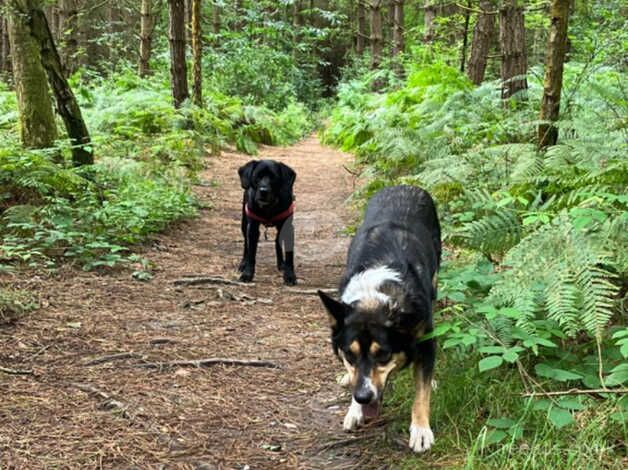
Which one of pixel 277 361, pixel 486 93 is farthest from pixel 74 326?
pixel 486 93

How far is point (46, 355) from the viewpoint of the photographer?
3.98 meters

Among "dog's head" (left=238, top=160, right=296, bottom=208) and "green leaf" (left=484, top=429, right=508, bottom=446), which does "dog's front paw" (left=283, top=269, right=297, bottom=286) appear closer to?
"dog's head" (left=238, top=160, right=296, bottom=208)

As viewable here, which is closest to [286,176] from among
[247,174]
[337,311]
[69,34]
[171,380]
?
[247,174]

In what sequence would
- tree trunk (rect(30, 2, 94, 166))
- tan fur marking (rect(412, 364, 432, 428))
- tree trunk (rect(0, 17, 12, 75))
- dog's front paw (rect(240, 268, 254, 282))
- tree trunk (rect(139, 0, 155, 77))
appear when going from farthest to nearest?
tree trunk (rect(0, 17, 12, 75)), tree trunk (rect(139, 0, 155, 77)), tree trunk (rect(30, 2, 94, 166)), dog's front paw (rect(240, 268, 254, 282)), tan fur marking (rect(412, 364, 432, 428))

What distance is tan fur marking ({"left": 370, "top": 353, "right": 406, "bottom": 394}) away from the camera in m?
3.02

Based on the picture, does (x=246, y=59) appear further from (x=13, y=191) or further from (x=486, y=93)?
(x=13, y=191)

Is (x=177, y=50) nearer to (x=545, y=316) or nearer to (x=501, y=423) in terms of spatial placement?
(x=545, y=316)

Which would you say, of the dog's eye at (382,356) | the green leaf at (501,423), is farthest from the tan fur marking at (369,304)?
the green leaf at (501,423)

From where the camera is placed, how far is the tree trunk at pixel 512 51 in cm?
827

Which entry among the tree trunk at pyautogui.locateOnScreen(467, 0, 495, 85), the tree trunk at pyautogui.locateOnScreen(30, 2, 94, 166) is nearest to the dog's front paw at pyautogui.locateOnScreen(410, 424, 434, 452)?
the tree trunk at pyautogui.locateOnScreen(30, 2, 94, 166)

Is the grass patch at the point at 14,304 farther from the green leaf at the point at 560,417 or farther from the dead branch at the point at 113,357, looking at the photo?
the green leaf at the point at 560,417

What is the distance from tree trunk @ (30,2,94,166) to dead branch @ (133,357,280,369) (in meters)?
3.57

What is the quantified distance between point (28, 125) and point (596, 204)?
6678 millimetres

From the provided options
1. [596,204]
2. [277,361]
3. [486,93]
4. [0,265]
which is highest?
[486,93]
